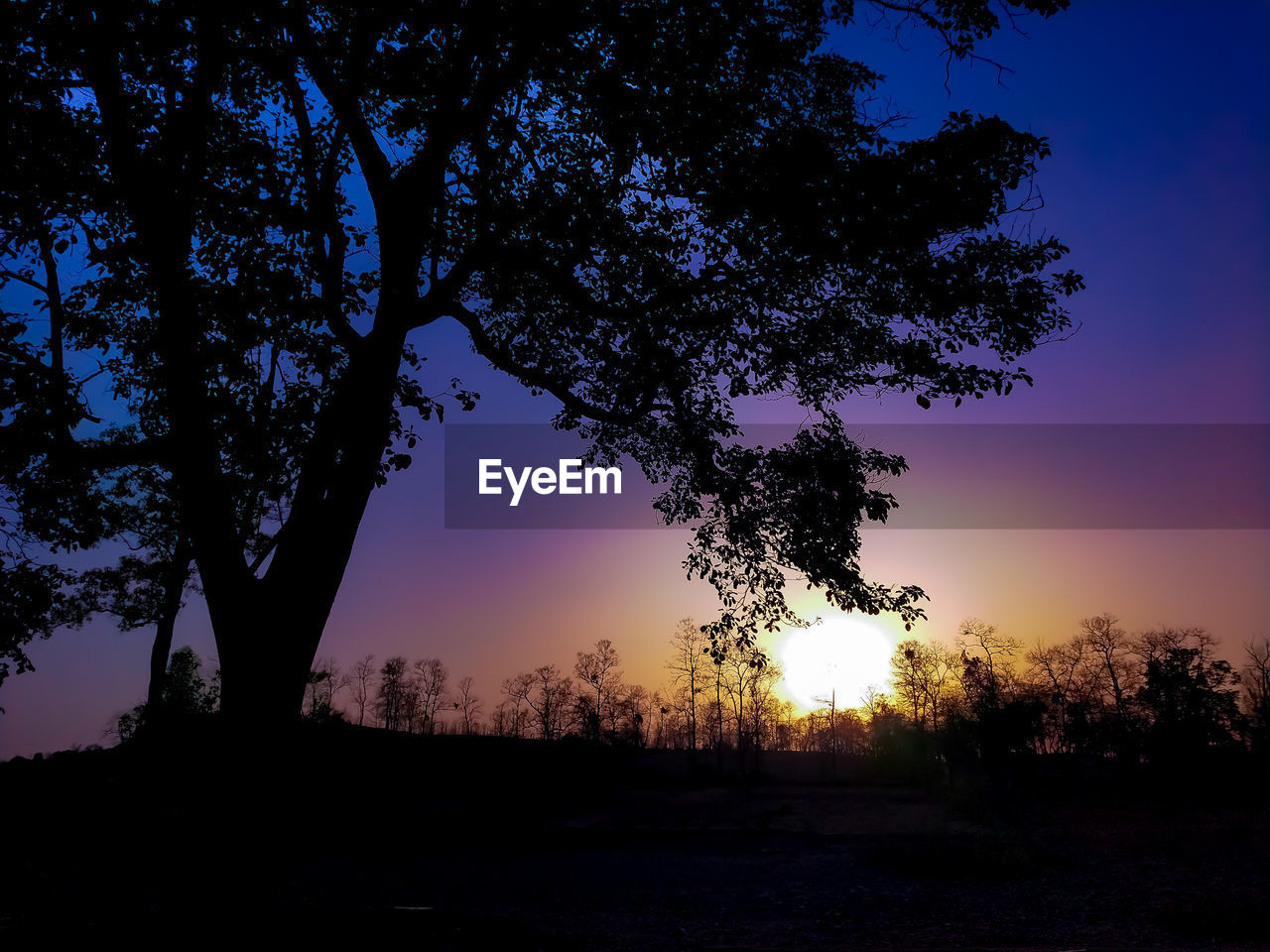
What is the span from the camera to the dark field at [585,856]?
7102 millimetres

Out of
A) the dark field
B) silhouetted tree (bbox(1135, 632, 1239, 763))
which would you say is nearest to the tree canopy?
the dark field

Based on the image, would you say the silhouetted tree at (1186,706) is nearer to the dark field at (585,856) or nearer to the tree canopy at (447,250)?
the dark field at (585,856)

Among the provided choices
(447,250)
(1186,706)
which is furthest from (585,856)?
(1186,706)

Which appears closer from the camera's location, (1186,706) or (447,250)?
(447,250)

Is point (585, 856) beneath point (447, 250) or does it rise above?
beneath

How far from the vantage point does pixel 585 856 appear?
870 inches

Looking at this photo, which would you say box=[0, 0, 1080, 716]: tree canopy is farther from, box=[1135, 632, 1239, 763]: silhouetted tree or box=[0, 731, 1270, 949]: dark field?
box=[1135, 632, 1239, 763]: silhouetted tree

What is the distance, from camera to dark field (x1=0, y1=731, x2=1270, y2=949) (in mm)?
7102

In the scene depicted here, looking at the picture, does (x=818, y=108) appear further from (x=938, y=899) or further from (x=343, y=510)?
(x=938, y=899)

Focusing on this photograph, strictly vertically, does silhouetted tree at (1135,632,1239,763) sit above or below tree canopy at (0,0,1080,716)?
below

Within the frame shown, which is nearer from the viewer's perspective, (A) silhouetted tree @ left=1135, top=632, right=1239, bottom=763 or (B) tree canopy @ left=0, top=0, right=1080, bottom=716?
(B) tree canopy @ left=0, top=0, right=1080, bottom=716

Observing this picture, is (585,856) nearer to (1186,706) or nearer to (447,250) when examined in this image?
(447,250)

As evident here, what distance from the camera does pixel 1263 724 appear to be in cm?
5000

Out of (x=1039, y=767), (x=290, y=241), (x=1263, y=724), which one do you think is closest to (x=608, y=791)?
(x=1039, y=767)
